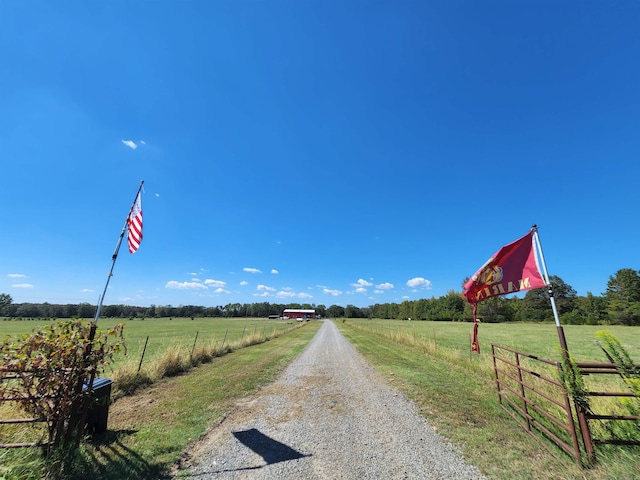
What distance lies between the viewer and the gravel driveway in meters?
3.82

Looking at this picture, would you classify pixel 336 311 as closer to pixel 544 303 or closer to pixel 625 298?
pixel 544 303

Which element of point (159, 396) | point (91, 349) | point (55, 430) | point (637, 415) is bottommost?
point (159, 396)

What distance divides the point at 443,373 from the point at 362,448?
6954 mm

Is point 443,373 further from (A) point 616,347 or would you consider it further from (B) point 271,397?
(A) point 616,347

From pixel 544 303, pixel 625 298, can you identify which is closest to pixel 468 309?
pixel 544 303

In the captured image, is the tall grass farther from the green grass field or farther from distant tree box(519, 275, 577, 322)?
distant tree box(519, 275, 577, 322)

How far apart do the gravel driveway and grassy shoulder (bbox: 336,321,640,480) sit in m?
0.36

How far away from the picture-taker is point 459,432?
5.06m

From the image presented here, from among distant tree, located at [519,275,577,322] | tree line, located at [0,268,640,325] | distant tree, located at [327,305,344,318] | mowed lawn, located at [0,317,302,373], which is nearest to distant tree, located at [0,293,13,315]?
tree line, located at [0,268,640,325]

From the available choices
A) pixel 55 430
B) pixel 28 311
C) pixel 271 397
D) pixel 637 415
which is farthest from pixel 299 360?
pixel 28 311

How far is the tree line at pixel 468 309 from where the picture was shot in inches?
2409

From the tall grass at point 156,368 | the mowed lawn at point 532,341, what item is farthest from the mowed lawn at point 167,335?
the mowed lawn at point 532,341

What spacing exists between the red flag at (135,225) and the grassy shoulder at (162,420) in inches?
131

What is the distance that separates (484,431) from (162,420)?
20.7ft
